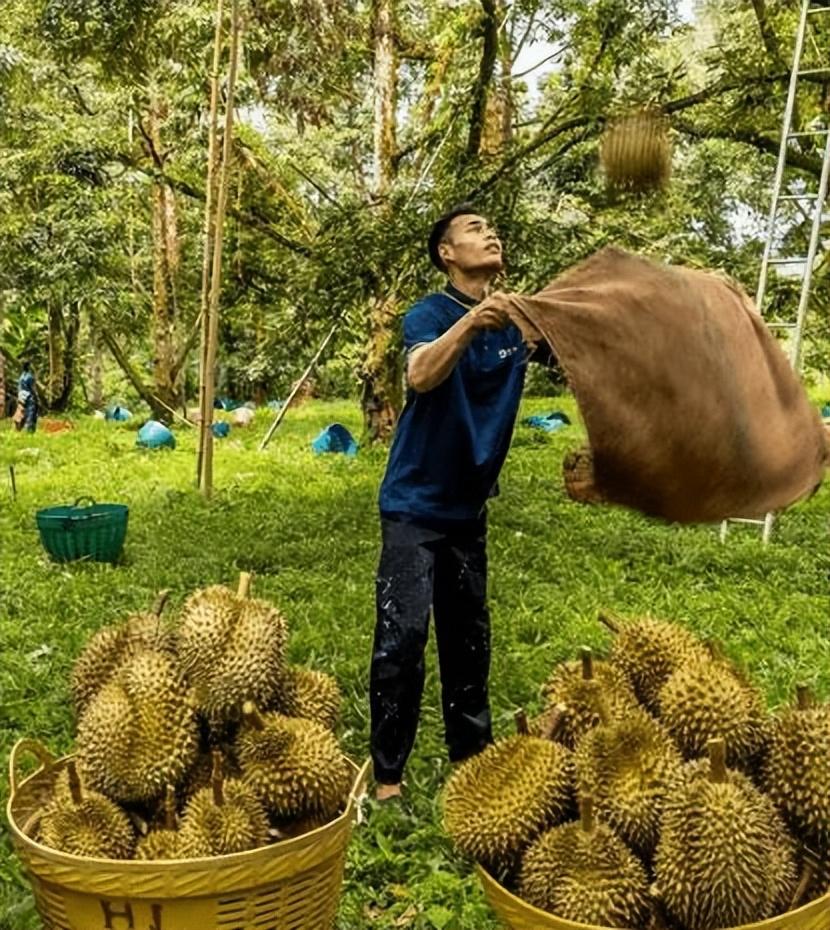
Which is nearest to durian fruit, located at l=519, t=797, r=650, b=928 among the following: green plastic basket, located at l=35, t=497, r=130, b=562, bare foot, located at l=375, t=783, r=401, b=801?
bare foot, located at l=375, t=783, r=401, b=801

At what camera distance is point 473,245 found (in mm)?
2924

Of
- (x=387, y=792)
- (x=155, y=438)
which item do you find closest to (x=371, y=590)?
(x=387, y=792)

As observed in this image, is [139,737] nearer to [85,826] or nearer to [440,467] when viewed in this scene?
[85,826]

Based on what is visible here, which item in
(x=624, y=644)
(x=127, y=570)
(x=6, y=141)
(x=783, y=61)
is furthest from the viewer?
(x=6, y=141)

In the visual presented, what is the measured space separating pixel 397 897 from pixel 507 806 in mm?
1127

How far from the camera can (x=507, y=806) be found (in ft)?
5.90

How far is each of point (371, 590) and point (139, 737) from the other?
3.64 m

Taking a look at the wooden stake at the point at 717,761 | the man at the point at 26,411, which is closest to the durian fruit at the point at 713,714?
the wooden stake at the point at 717,761

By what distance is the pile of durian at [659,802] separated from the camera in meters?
1.64

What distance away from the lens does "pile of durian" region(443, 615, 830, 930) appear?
5.39 feet

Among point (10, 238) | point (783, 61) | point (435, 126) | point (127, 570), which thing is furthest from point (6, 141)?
point (783, 61)

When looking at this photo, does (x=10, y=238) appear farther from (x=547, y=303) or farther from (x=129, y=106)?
(x=547, y=303)

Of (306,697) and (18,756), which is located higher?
(306,697)

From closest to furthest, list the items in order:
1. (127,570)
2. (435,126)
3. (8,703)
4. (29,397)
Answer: (8,703), (127,570), (435,126), (29,397)
